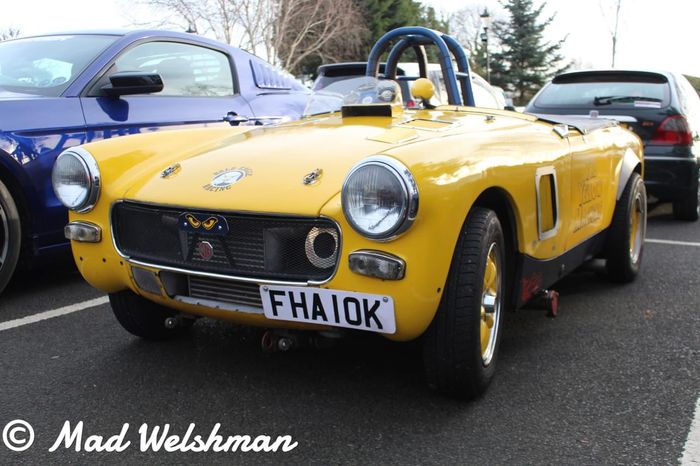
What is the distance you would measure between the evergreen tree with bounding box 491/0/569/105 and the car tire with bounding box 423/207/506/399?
40.5m

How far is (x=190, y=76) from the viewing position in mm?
5191

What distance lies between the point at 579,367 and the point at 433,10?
49.6 meters

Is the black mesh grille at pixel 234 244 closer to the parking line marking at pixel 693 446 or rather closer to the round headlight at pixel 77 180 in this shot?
the round headlight at pixel 77 180

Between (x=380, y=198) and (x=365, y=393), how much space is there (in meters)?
0.84

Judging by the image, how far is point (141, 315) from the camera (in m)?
3.12

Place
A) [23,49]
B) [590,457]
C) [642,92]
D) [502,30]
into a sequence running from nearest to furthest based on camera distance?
[590,457] → [23,49] → [642,92] → [502,30]

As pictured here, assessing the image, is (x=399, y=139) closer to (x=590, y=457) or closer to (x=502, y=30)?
(x=590, y=457)

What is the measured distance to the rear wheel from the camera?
6.68 metres

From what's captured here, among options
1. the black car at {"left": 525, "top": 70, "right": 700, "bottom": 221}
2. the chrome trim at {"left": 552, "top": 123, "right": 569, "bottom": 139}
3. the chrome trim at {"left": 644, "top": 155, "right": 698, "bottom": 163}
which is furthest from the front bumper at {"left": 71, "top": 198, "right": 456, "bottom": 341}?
the chrome trim at {"left": 644, "top": 155, "right": 698, "bottom": 163}

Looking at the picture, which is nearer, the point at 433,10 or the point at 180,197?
the point at 180,197

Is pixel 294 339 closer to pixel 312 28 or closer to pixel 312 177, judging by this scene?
pixel 312 177

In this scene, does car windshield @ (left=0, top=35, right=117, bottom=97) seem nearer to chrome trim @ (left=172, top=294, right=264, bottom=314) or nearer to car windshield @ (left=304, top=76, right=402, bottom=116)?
car windshield @ (left=304, top=76, right=402, bottom=116)

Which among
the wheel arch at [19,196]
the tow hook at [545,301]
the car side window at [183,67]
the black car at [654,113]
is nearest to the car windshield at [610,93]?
the black car at [654,113]

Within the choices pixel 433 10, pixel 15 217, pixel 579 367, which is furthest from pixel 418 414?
pixel 433 10
